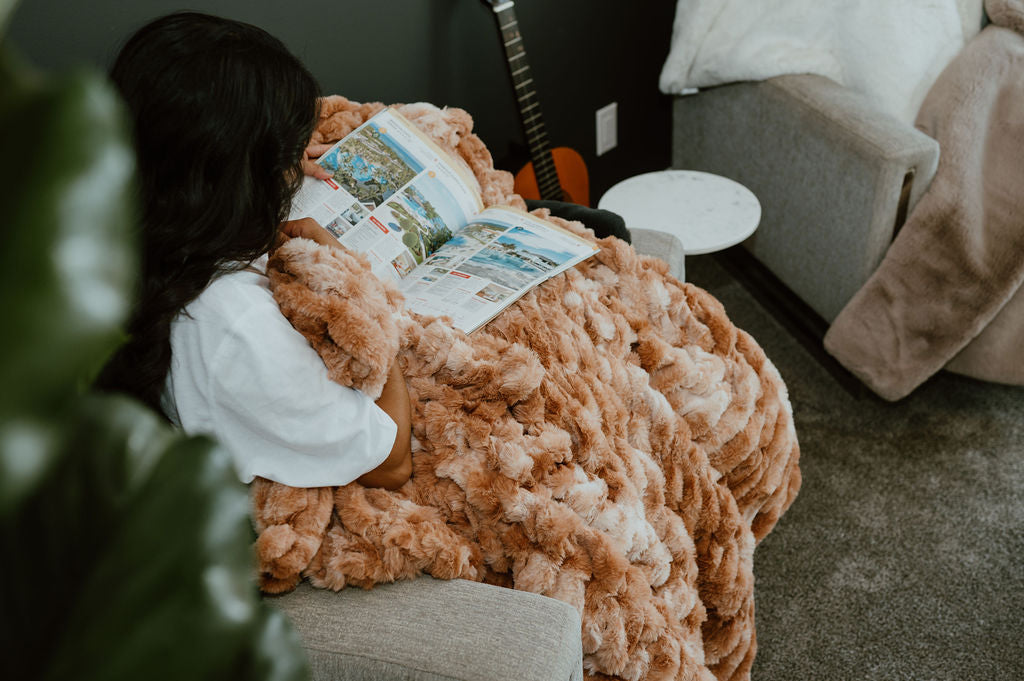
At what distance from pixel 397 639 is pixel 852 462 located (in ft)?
4.05

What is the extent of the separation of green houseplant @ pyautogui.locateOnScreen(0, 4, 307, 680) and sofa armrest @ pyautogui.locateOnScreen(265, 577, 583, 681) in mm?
639

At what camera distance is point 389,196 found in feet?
4.46

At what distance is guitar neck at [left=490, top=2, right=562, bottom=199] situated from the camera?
5.91ft

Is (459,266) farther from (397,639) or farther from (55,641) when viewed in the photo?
(55,641)

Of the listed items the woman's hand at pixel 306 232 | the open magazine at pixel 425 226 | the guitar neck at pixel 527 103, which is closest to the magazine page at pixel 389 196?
the open magazine at pixel 425 226

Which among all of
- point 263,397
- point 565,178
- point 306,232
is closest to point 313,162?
point 306,232

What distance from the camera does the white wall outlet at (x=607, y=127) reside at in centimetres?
234

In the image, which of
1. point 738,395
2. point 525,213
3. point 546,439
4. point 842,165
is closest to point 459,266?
point 525,213

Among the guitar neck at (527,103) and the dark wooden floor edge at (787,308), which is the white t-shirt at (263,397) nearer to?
the guitar neck at (527,103)

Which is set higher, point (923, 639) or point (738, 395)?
point (738, 395)

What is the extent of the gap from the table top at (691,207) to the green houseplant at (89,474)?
1566 mm

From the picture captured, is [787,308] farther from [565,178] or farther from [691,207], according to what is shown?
[565,178]

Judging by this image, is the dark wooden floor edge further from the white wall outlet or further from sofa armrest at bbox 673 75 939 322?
the white wall outlet

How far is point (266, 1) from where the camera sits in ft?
4.87
